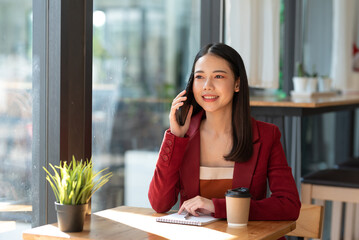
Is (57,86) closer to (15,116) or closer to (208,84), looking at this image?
(15,116)

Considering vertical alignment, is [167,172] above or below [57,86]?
below

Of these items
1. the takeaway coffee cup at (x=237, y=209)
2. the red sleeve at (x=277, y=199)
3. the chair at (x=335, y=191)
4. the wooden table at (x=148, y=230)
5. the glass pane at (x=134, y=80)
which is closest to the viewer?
the wooden table at (x=148, y=230)

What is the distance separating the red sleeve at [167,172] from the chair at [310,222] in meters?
0.46

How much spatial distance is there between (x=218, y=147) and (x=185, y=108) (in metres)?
0.19

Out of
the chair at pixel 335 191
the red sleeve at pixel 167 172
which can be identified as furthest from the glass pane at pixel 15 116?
the chair at pixel 335 191

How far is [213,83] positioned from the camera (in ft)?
6.67

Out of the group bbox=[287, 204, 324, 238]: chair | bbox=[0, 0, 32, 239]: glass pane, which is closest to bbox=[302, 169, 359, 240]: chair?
bbox=[287, 204, 324, 238]: chair

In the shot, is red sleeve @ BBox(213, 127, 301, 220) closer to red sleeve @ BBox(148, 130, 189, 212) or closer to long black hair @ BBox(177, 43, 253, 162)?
long black hair @ BBox(177, 43, 253, 162)

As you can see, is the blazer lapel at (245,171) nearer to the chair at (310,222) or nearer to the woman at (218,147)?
the woman at (218,147)

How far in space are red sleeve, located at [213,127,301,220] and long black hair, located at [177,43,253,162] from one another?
0.10 metres

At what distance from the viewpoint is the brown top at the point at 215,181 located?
2025 mm

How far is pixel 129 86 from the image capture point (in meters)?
2.94

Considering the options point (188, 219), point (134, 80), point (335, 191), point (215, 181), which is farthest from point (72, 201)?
point (335, 191)

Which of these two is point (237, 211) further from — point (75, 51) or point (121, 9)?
point (121, 9)
